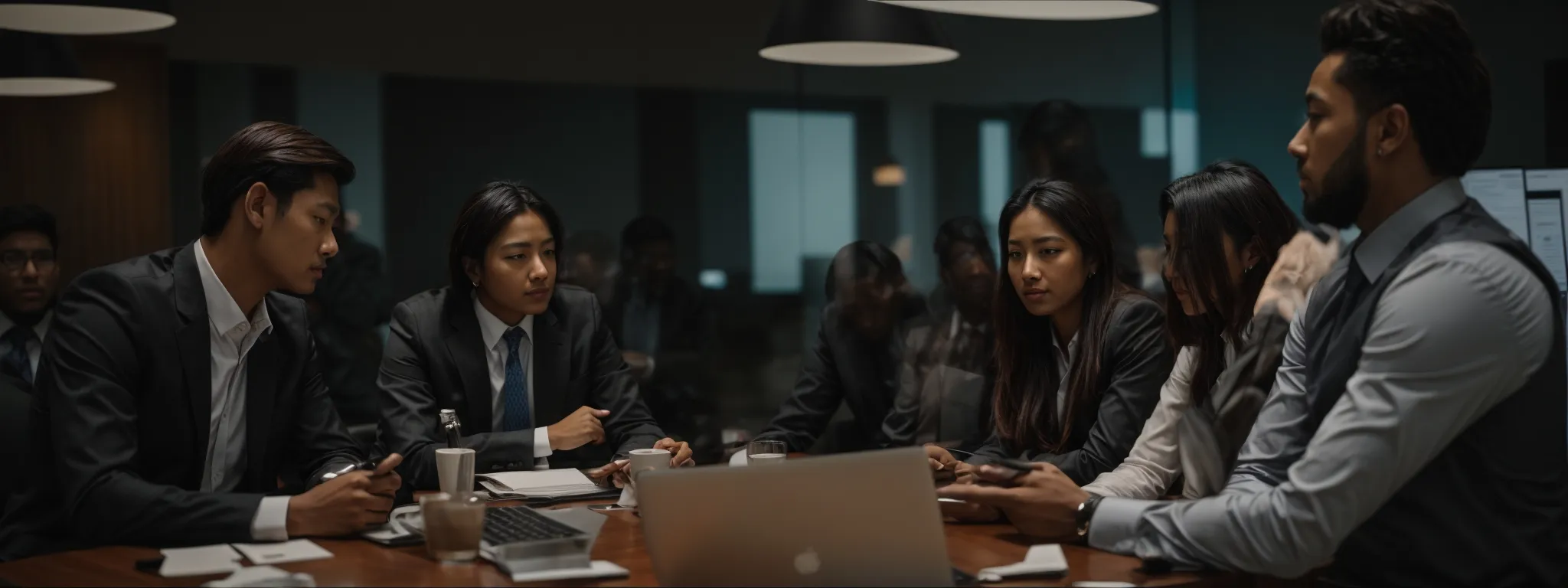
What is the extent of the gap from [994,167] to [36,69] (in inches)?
157

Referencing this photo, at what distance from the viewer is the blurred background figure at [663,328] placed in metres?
6.39

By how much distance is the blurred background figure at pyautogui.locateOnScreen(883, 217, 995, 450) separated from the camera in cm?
409

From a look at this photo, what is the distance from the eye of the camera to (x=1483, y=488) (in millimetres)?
1949

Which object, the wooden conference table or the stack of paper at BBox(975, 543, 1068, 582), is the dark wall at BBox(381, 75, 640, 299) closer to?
the wooden conference table

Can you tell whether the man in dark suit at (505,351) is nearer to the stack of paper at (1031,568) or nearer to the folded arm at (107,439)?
the folded arm at (107,439)

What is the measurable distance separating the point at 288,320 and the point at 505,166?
11.1ft

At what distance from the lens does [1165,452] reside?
2748 millimetres

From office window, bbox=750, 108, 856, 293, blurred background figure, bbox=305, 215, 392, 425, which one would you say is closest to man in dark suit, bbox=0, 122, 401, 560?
blurred background figure, bbox=305, 215, 392, 425

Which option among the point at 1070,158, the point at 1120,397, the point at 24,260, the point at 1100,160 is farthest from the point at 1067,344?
the point at 24,260

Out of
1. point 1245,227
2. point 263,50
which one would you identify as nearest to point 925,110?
point 263,50

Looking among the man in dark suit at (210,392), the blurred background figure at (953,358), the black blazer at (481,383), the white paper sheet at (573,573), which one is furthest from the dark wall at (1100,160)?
the white paper sheet at (573,573)

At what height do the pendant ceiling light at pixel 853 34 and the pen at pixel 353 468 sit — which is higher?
the pendant ceiling light at pixel 853 34

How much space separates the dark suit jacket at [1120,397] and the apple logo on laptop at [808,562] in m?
1.16

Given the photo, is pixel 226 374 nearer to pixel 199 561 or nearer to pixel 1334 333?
pixel 199 561
